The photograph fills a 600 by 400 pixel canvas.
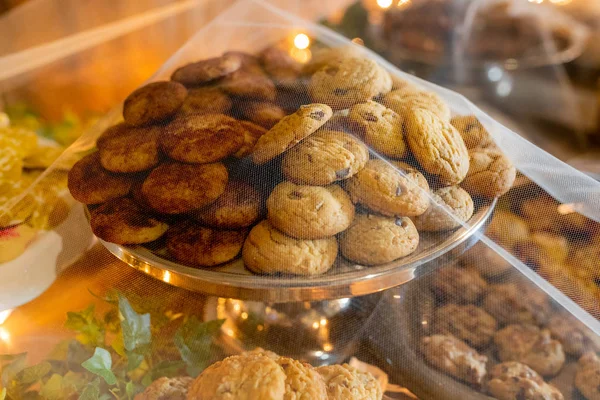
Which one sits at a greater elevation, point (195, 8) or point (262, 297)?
point (195, 8)

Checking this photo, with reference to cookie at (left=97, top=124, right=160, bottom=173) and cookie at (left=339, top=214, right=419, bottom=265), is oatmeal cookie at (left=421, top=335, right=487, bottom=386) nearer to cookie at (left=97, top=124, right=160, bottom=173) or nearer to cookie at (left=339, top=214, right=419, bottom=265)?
cookie at (left=339, top=214, right=419, bottom=265)

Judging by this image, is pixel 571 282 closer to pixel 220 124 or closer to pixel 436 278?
pixel 436 278

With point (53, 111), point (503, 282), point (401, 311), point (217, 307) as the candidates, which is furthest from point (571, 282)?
point (53, 111)

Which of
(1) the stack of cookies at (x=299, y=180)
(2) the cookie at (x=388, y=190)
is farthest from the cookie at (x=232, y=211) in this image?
(2) the cookie at (x=388, y=190)

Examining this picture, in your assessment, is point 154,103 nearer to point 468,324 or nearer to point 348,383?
point 348,383

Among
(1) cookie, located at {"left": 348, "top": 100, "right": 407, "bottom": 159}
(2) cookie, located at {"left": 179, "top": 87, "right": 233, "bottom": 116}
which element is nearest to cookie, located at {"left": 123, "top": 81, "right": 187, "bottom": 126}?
(2) cookie, located at {"left": 179, "top": 87, "right": 233, "bottom": 116}

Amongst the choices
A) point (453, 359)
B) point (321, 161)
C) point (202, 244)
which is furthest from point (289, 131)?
point (453, 359)

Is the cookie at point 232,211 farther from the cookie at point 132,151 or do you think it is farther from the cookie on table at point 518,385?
the cookie on table at point 518,385
